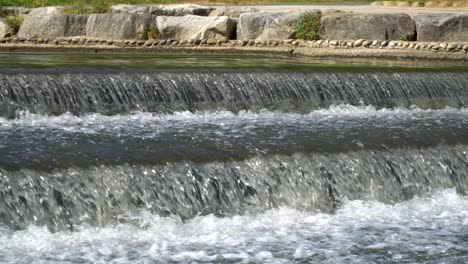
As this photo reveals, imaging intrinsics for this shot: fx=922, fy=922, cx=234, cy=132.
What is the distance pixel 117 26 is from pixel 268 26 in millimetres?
3228

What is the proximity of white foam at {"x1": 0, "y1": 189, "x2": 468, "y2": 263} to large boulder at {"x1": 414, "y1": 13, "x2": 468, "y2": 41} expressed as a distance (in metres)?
10.4

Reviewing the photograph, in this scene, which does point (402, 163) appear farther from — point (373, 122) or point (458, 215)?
point (373, 122)

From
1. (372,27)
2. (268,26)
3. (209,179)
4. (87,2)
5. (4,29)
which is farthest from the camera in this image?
(87,2)

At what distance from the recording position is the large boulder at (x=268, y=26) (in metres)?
19.5

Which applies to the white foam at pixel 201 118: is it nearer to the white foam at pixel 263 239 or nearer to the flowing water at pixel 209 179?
the flowing water at pixel 209 179

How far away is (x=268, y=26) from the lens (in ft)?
63.9

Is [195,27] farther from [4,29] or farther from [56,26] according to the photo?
[4,29]

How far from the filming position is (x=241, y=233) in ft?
25.3

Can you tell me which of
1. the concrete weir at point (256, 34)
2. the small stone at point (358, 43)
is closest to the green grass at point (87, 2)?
the concrete weir at point (256, 34)

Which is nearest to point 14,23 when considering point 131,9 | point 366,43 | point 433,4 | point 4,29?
point 4,29

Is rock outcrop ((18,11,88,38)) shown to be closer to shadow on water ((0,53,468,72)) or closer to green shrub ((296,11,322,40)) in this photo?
shadow on water ((0,53,468,72))

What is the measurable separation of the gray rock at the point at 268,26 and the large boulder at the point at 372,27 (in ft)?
2.82

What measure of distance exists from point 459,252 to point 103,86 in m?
6.25

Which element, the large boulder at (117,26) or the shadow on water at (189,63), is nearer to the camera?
the shadow on water at (189,63)
